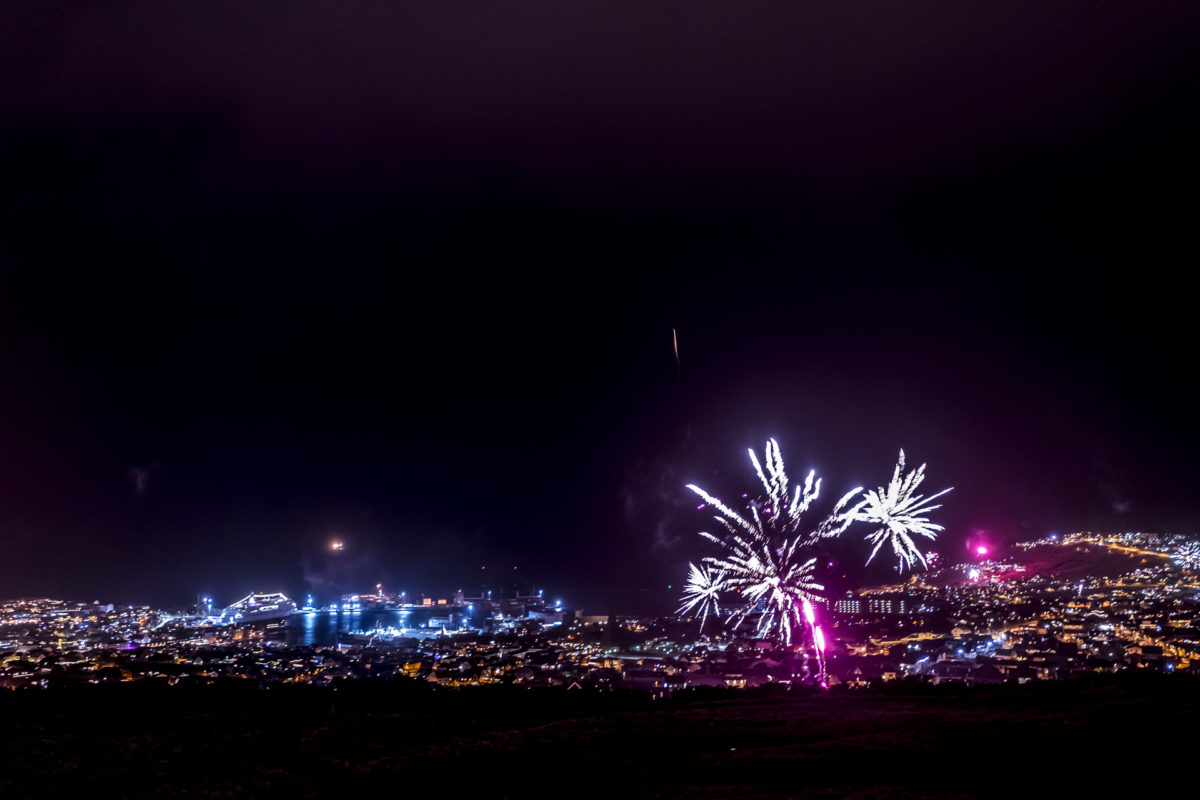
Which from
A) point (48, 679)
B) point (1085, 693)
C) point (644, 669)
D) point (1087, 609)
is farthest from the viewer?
point (1087, 609)

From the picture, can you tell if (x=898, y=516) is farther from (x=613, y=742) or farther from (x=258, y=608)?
(x=258, y=608)

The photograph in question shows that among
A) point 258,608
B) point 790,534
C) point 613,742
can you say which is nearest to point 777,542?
point 790,534

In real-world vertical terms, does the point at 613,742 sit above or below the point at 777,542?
below

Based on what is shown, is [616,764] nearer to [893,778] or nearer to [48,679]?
[893,778]

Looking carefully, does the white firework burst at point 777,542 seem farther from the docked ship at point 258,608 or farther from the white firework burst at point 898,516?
the docked ship at point 258,608

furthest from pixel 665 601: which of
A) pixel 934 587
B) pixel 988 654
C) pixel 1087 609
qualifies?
pixel 988 654

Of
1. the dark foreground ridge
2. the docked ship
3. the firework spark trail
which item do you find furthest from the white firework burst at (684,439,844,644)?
the docked ship

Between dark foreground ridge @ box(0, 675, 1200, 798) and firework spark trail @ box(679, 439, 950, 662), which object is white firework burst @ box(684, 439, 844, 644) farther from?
dark foreground ridge @ box(0, 675, 1200, 798)
